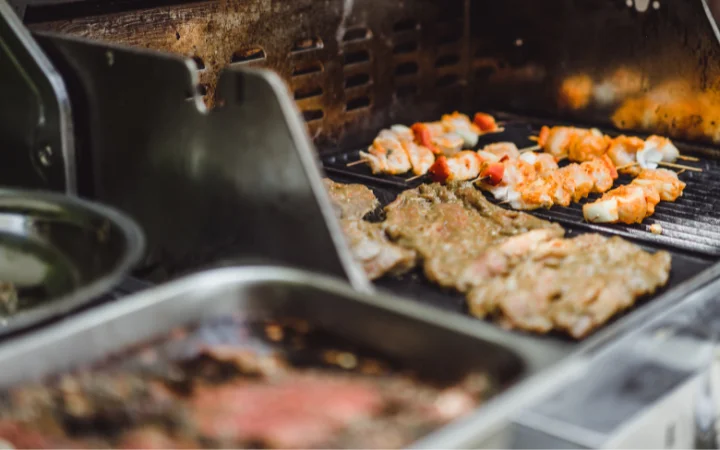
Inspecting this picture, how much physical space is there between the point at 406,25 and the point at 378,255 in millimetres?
1824

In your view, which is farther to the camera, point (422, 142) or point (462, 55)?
point (462, 55)

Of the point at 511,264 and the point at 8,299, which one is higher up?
the point at 8,299

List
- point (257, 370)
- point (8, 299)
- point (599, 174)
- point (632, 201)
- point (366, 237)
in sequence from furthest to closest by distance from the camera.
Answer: point (599, 174) → point (632, 201) → point (366, 237) → point (8, 299) → point (257, 370)

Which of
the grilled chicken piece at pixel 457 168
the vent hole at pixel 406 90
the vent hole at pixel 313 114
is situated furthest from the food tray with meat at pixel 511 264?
the vent hole at pixel 406 90

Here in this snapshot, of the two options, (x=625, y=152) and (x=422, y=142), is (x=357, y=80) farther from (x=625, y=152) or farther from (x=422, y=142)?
(x=625, y=152)

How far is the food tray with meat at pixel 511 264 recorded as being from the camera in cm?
245

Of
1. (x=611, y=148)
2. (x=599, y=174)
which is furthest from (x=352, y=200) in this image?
(x=611, y=148)

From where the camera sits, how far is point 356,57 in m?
4.02

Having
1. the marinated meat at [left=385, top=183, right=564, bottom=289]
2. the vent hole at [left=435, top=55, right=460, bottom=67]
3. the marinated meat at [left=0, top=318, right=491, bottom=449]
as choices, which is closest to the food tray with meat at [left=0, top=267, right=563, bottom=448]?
the marinated meat at [left=0, top=318, right=491, bottom=449]

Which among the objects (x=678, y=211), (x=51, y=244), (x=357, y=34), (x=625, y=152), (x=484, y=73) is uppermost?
(x=357, y=34)

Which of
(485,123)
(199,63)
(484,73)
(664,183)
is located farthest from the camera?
(484,73)

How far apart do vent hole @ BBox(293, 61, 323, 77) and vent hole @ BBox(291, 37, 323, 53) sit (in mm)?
57

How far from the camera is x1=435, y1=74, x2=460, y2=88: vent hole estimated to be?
178 inches

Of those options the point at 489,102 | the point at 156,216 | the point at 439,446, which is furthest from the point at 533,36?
the point at 439,446
